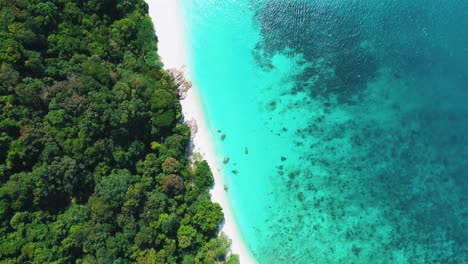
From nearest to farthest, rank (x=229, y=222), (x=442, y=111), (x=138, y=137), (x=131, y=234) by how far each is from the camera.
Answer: (x=131, y=234)
(x=138, y=137)
(x=229, y=222)
(x=442, y=111)

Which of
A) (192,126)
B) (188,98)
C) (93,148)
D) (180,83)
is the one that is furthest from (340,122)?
(93,148)

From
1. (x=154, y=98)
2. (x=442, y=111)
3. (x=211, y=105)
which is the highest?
(x=442, y=111)

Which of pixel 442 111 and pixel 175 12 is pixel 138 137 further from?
pixel 442 111

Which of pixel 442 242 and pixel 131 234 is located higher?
pixel 442 242

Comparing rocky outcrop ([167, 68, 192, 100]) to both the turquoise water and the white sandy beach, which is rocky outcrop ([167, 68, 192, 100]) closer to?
the white sandy beach

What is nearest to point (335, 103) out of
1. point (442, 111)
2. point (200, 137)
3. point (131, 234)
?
point (442, 111)

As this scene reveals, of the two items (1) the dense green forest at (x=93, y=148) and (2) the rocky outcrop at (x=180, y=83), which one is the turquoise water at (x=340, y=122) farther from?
(1) the dense green forest at (x=93, y=148)

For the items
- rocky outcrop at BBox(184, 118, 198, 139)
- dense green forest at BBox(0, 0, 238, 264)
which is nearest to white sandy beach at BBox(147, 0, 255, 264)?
rocky outcrop at BBox(184, 118, 198, 139)
